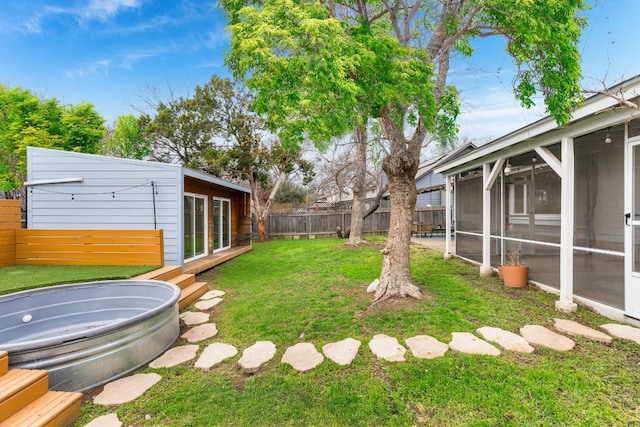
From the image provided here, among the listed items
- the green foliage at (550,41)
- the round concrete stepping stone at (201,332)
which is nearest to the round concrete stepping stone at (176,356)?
the round concrete stepping stone at (201,332)

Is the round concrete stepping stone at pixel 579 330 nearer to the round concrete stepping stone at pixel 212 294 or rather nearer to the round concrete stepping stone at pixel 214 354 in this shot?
the round concrete stepping stone at pixel 214 354

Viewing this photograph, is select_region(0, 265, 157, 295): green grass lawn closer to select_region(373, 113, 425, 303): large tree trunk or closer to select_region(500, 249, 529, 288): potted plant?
select_region(373, 113, 425, 303): large tree trunk

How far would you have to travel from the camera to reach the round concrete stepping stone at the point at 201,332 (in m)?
3.67

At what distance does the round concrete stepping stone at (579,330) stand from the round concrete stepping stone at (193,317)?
4.63 m

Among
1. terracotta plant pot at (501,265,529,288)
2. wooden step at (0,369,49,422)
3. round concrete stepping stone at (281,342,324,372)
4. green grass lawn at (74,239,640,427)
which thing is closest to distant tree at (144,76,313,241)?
green grass lawn at (74,239,640,427)

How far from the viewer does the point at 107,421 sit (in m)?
2.20

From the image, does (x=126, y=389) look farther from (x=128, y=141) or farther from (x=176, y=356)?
(x=128, y=141)

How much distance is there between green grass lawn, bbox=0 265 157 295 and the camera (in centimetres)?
435

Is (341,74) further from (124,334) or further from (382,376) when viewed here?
(124,334)

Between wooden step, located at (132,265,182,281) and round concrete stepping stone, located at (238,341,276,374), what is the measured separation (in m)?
2.86

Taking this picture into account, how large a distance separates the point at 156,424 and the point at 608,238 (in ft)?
18.2

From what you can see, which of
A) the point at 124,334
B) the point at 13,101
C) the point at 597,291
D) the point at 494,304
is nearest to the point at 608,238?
the point at 597,291

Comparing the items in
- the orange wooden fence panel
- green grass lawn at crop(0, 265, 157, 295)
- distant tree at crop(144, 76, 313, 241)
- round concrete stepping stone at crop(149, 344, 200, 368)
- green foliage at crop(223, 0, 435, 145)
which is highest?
distant tree at crop(144, 76, 313, 241)

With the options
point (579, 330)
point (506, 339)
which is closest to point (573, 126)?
point (579, 330)
